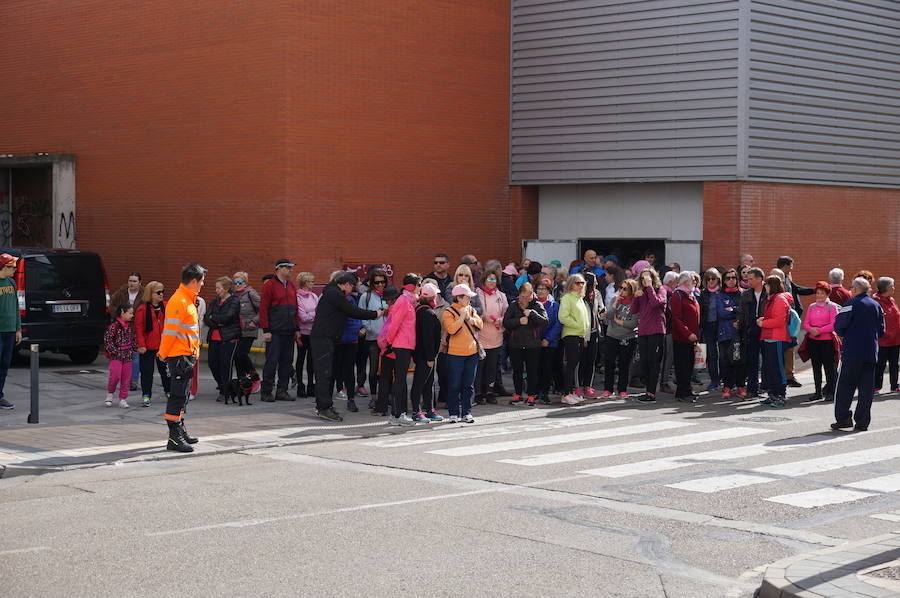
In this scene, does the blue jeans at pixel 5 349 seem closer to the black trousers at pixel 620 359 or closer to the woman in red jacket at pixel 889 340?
the black trousers at pixel 620 359

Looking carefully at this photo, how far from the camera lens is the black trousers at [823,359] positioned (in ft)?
55.8

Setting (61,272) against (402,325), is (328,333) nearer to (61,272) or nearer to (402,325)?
(402,325)

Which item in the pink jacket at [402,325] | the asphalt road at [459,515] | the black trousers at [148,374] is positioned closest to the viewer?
the asphalt road at [459,515]

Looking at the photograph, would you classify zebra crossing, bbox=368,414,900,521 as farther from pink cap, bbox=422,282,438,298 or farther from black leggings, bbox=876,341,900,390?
black leggings, bbox=876,341,900,390

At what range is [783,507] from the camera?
31.9ft

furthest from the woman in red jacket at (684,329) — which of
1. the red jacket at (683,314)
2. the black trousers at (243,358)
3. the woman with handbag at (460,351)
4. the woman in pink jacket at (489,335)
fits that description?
the black trousers at (243,358)

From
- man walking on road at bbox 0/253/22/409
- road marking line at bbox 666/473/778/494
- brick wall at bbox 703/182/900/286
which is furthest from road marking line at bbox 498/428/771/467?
brick wall at bbox 703/182/900/286

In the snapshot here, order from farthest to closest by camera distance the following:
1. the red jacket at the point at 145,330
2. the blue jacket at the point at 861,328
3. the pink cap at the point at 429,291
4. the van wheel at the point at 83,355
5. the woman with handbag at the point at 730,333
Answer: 1. the van wheel at the point at 83,355
2. the woman with handbag at the point at 730,333
3. the red jacket at the point at 145,330
4. the pink cap at the point at 429,291
5. the blue jacket at the point at 861,328

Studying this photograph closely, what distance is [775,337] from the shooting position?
1664 cm

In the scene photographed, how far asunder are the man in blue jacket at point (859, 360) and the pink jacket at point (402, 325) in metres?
5.13

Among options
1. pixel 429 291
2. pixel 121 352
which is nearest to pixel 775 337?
pixel 429 291

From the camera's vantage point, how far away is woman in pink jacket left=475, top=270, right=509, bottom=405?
Answer: 16391 mm

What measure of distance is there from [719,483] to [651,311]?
6521 millimetres

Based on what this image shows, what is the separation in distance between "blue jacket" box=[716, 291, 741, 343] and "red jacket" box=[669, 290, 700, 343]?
37cm
